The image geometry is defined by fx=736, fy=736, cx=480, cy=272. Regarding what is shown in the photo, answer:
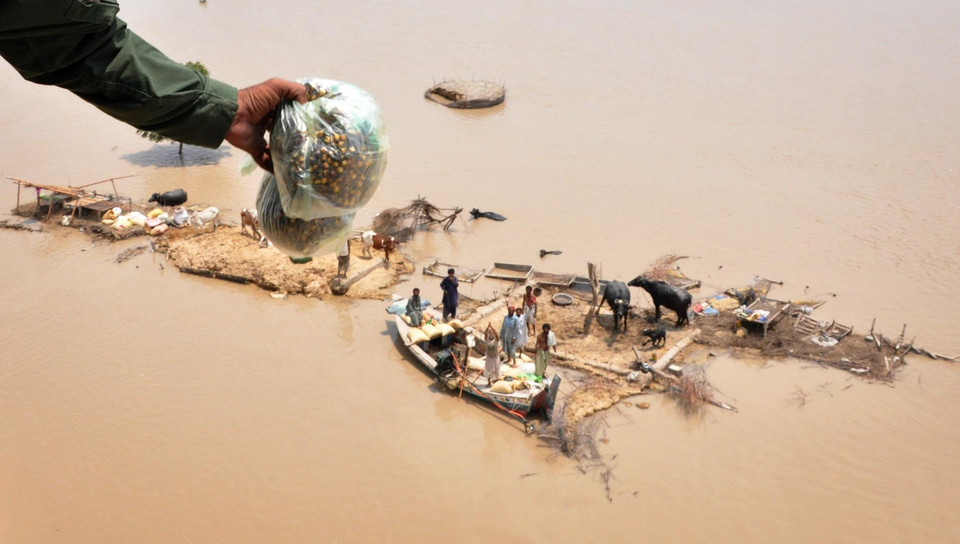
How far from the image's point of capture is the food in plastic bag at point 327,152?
1.90 m

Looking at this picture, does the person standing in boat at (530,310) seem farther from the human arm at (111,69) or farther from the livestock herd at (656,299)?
the human arm at (111,69)

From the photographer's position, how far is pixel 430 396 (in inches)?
389

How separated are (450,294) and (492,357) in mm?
1769

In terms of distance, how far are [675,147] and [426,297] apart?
1082 cm

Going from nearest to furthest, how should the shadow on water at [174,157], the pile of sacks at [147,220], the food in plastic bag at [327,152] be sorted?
the food in plastic bag at [327,152], the pile of sacks at [147,220], the shadow on water at [174,157]

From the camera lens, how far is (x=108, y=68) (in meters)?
1.28

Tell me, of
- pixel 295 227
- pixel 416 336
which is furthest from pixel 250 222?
pixel 295 227

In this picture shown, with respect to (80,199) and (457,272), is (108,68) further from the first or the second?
(80,199)

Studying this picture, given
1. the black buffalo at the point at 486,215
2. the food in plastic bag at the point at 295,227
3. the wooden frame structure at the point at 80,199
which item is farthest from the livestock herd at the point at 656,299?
the wooden frame structure at the point at 80,199

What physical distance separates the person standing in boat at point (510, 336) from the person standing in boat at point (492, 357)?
0.40 metres

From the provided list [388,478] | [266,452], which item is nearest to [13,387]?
[266,452]

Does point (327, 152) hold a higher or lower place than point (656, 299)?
higher

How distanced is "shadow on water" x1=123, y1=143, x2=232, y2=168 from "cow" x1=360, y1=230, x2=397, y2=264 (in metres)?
8.03

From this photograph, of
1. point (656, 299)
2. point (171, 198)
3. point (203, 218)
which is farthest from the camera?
point (171, 198)
